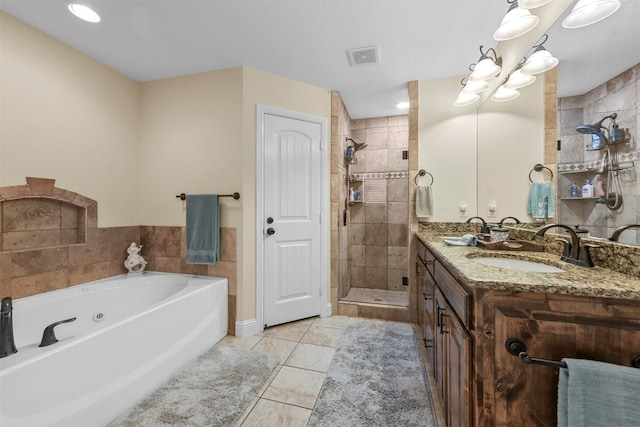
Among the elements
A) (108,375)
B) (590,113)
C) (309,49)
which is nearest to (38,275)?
(108,375)

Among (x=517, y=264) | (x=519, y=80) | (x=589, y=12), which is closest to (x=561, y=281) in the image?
(x=517, y=264)

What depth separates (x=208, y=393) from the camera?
155cm

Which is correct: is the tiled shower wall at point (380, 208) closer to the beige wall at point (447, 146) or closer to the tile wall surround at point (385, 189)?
the tile wall surround at point (385, 189)

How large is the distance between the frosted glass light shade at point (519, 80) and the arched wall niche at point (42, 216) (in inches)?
131

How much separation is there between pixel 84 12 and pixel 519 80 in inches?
112

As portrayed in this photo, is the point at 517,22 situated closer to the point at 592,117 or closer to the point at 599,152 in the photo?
the point at 592,117

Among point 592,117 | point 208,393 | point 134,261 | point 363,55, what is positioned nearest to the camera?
point 592,117

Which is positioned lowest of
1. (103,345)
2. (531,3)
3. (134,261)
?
(103,345)

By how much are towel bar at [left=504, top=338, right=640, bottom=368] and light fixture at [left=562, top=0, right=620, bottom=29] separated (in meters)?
1.26

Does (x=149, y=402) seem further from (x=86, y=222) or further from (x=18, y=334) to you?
(x=86, y=222)

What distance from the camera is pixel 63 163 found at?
1961mm

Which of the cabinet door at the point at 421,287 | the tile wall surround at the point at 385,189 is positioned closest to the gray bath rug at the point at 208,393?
the cabinet door at the point at 421,287

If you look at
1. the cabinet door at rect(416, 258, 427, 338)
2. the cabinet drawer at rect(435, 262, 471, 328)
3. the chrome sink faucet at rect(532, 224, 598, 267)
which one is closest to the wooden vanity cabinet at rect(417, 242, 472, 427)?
the cabinet drawer at rect(435, 262, 471, 328)

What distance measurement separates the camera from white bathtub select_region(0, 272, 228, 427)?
3.51 ft
